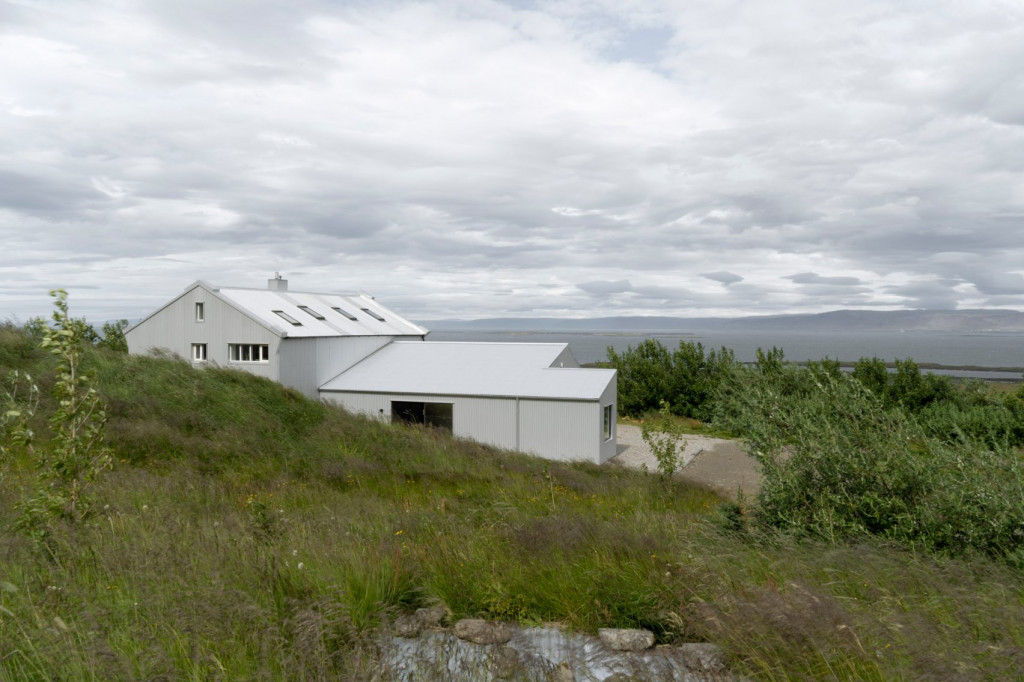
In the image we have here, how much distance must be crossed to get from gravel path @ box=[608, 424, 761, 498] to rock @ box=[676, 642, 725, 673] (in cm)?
1353

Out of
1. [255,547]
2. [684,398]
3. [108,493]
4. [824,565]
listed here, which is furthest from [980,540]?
[684,398]

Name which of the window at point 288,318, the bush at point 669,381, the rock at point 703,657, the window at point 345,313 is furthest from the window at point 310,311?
the rock at point 703,657

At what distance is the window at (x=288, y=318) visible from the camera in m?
27.2

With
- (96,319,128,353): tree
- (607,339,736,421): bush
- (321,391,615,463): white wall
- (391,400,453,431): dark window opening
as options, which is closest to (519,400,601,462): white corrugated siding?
(321,391,615,463): white wall

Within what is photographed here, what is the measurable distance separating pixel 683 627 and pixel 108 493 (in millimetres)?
6305

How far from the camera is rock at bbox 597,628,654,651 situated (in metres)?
4.15

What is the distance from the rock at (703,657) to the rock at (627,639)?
21 centimetres

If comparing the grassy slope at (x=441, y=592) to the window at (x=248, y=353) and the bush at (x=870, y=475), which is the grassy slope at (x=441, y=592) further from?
the window at (x=248, y=353)

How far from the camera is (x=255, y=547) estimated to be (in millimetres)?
4910

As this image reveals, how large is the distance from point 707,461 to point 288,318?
687 inches

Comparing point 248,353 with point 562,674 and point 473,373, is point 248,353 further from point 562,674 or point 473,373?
point 562,674

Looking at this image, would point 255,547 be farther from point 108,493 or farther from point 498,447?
point 498,447

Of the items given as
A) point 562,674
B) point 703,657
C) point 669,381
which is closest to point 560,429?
point 669,381

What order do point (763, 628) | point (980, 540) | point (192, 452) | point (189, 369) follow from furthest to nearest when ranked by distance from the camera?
point (189, 369) → point (192, 452) → point (980, 540) → point (763, 628)
